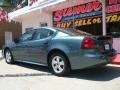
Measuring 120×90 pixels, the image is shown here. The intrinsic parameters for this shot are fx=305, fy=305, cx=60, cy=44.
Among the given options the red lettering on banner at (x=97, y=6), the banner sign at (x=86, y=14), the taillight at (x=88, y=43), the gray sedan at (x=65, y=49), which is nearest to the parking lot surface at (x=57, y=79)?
the gray sedan at (x=65, y=49)

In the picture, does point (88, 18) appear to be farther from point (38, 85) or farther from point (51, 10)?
point (38, 85)

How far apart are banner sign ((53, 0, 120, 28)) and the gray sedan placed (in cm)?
473

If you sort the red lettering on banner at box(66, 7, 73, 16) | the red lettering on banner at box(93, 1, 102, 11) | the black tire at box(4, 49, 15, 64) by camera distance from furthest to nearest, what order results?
the red lettering on banner at box(66, 7, 73, 16)
the red lettering on banner at box(93, 1, 102, 11)
the black tire at box(4, 49, 15, 64)

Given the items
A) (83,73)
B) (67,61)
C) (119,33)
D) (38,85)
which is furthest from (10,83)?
(119,33)

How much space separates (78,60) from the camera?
28.3ft

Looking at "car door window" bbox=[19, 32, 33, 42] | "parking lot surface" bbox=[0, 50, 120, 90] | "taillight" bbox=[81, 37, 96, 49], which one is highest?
"car door window" bbox=[19, 32, 33, 42]

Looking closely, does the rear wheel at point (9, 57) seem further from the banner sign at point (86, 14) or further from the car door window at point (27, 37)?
the banner sign at point (86, 14)

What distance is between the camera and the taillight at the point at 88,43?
8548 millimetres

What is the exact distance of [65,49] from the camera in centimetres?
891

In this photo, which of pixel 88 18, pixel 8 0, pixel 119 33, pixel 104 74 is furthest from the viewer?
pixel 8 0

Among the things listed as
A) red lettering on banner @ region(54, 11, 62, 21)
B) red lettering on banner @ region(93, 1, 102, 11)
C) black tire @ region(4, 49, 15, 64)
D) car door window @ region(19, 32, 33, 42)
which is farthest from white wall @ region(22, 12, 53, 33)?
car door window @ region(19, 32, 33, 42)

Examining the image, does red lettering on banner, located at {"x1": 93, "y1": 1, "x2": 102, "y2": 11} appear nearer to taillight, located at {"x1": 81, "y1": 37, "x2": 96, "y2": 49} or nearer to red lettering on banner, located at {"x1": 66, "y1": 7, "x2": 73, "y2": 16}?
red lettering on banner, located at {"x1": 66, "y1": 7, "x2": 73, "y2": 16}

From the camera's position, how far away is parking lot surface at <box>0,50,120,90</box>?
7.88 m

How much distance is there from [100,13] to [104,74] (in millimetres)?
5806
